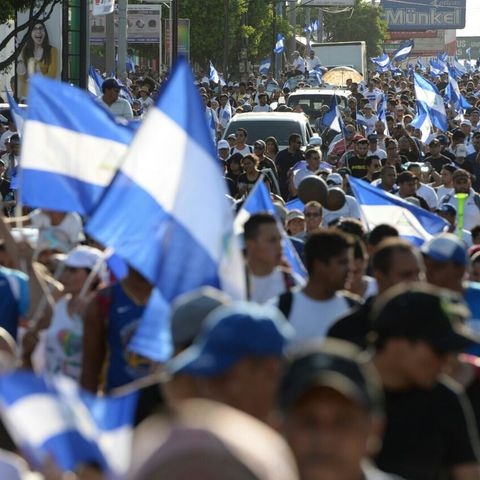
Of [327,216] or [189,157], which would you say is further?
[327,216]

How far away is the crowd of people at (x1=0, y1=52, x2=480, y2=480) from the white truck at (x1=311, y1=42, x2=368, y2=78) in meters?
46.9

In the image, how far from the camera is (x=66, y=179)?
8422mm

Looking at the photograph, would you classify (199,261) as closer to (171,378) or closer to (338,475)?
(171,378)

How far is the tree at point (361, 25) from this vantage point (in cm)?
11431

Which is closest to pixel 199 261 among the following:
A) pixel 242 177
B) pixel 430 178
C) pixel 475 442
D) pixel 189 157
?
pixel 189 157

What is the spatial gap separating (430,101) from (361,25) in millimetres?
91604

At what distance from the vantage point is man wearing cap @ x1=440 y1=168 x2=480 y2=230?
42.1ft

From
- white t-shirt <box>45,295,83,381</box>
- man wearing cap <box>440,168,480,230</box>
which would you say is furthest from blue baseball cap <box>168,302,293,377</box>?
man wearing cap <box>440,168,480,230</box>

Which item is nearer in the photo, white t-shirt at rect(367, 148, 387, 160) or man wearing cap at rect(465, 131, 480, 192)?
man wearing cap at rect(465, 131, 480, 192)

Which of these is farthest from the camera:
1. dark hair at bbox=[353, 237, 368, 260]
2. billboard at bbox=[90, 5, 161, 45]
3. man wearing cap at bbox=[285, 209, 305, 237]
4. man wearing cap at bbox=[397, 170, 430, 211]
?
billboard at bbox=[90, 5, 161, 45]

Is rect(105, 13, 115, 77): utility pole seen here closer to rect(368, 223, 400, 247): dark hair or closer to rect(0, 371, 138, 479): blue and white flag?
rect(368, 223, 400, 247): dark hair

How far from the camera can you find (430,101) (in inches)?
973

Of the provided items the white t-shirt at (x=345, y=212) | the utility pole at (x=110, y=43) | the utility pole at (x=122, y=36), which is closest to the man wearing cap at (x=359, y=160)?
the white t-shirt at (x=345, y=212)

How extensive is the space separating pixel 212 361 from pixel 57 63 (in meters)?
29.7
